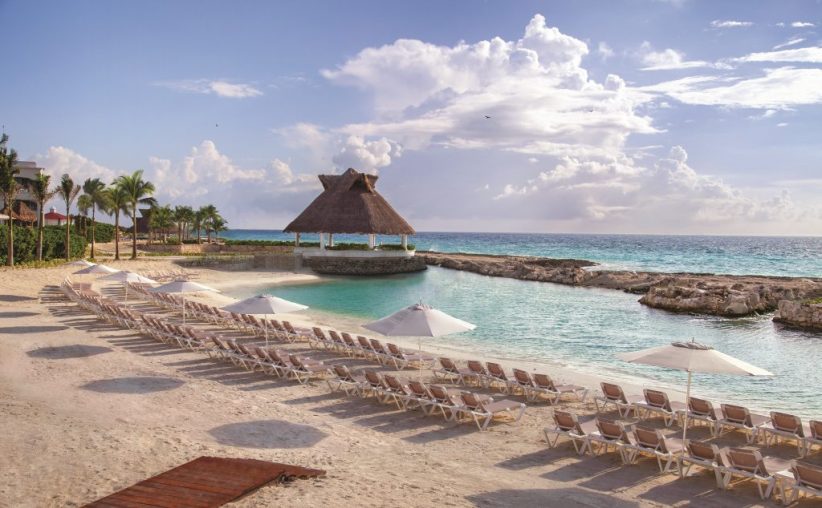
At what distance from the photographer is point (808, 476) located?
6.48 m

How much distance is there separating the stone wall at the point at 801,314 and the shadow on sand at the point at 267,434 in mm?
23421

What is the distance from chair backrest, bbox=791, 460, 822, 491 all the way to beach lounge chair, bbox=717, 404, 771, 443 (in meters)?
Answer: 2.49

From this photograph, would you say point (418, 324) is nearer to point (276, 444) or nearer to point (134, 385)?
point (276, 444)

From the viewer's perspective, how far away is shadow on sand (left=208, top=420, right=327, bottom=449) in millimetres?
7859

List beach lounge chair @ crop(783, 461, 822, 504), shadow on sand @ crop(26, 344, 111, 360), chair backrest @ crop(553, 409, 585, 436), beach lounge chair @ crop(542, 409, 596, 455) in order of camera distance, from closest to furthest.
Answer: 1. beach lounge chair @ crop(783, 461, 822, 504)
2. beach lounge chair @ crop(542, 409, 596, 455)
3. chair backrest @ crop(553, 409, 585, 436)
4. shadow on sand @ crop(26, 344, 111, 360)

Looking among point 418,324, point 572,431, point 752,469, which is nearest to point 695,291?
point 418,324

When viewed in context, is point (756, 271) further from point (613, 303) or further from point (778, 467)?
point (778, 467)

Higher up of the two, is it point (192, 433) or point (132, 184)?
point (132, 184)

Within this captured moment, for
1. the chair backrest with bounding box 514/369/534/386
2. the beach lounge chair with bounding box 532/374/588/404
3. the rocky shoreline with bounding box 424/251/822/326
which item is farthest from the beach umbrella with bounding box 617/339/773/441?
the rocky shoreline with bounding box 424/251/822/326

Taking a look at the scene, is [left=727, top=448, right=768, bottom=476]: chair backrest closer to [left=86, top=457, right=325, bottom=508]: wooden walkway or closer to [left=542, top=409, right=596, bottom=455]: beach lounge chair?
[left=542, top=409, right=596, bottom=455]: beach lounge chair

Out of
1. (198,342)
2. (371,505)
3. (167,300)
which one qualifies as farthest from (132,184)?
(371,505)

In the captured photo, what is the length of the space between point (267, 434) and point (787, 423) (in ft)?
25.6

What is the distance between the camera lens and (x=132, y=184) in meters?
40.2

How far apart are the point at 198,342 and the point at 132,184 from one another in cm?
3078
